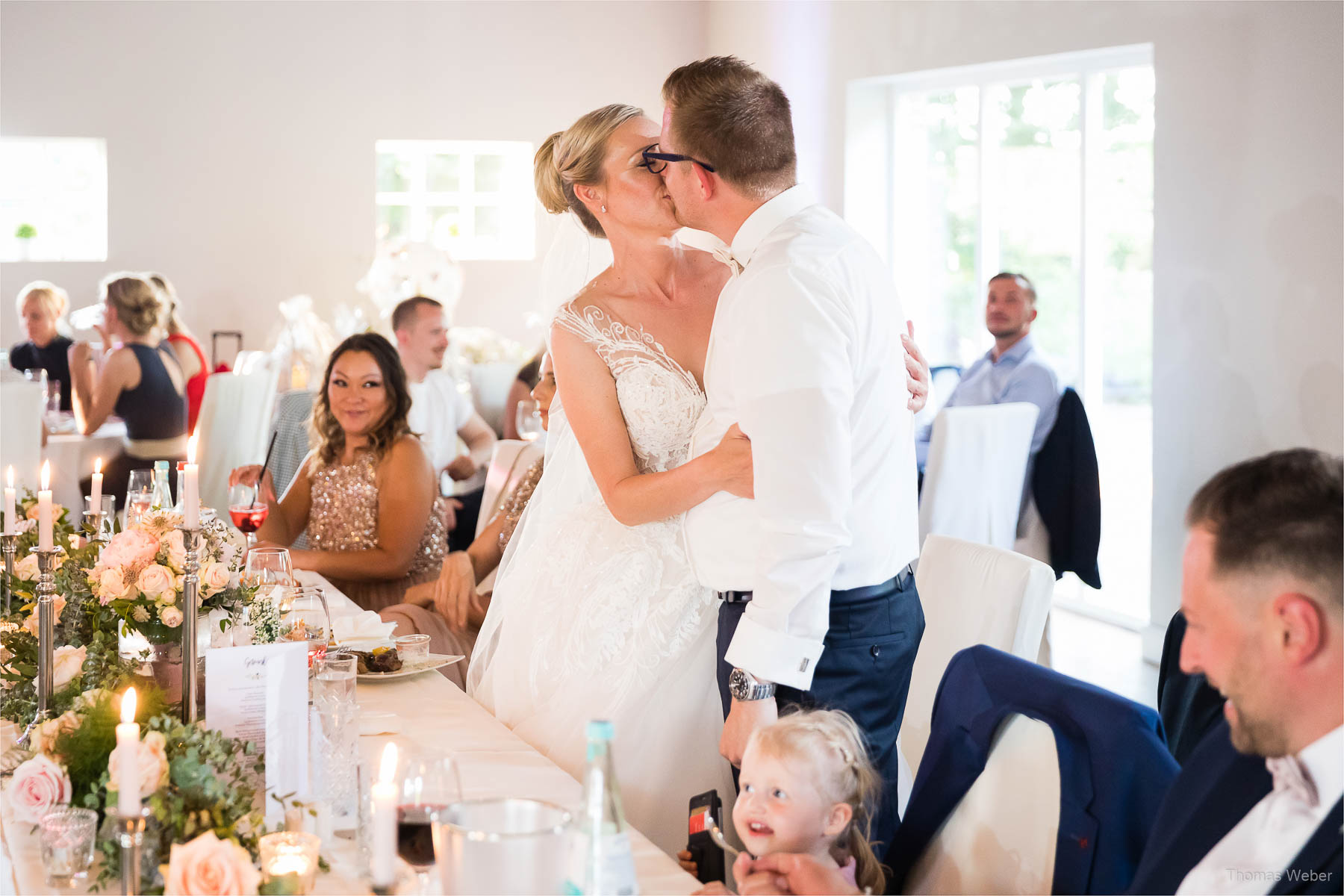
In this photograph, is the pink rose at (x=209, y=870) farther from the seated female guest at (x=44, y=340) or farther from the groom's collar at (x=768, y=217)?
the seated female guest at (x=44, y=340)

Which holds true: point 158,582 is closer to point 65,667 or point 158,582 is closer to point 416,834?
point 65,667

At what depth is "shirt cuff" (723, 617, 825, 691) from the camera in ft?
5.31

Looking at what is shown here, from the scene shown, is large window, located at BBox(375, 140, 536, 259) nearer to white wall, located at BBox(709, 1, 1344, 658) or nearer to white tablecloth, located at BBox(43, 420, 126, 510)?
white tablecloth, located at BBox(43, 420, 126, 510)

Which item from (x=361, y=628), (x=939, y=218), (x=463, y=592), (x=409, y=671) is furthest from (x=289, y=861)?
(x=939, y=218)

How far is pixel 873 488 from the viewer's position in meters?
1.78

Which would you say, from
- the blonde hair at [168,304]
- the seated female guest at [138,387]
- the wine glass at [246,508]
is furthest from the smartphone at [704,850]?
the blonde hair at [168,304]

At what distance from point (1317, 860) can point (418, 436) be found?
295 cm

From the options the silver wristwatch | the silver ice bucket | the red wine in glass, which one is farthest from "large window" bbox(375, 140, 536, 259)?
the silver ice bucket

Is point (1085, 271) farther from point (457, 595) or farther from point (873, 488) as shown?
point (873, 488)

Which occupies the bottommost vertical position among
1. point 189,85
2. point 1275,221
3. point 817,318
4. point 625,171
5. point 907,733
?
point 907,733

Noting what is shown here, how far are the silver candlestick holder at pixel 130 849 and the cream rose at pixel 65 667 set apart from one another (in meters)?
0.61

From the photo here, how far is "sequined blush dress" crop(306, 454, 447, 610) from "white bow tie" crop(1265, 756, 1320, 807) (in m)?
2.73

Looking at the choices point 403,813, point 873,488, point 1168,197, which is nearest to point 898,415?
point 873,488

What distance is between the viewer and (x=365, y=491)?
3.48 meters
